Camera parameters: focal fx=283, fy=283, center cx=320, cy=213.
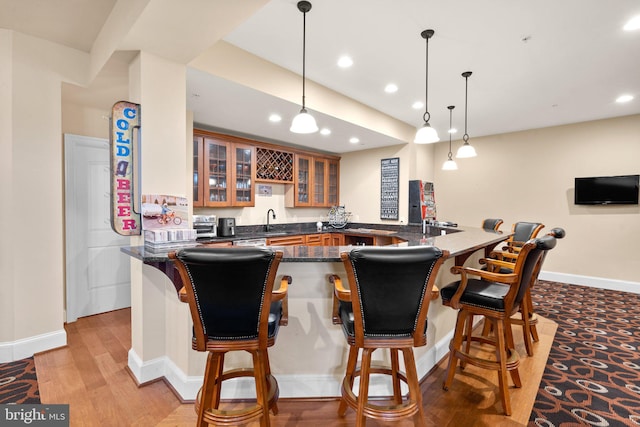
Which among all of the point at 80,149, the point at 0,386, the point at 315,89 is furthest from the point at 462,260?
the point at 80,149

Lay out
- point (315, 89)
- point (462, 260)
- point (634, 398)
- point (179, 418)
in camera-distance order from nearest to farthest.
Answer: point (179, 418), point (634, 398), point (462, 260), point (315, 89)

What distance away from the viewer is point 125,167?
214 cm

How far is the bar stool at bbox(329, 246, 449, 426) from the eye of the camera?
125 cm

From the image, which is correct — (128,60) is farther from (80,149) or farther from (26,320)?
(26,320)

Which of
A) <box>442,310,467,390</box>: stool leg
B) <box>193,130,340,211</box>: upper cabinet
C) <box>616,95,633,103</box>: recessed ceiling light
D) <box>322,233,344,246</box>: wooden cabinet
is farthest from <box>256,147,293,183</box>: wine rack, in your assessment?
<box>616,95,633,103</box>: recessed ceiling light

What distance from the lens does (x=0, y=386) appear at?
2090 millimetres

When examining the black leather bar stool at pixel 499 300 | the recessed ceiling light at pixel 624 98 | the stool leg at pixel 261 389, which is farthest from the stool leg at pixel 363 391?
the recessed ceiling light at pixel 624 98

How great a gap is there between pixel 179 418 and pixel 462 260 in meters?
2.22

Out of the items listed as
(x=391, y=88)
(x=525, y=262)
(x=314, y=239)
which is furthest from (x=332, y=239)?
(x=525, y=262)

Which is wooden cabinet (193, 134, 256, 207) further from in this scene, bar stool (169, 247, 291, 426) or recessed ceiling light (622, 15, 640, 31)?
recessed ceiling light (622, 15, 640, 31)

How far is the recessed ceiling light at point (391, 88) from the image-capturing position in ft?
10.9

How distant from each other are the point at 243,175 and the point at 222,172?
1.19 ft

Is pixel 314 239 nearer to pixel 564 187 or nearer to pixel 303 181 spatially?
pixel 303 181

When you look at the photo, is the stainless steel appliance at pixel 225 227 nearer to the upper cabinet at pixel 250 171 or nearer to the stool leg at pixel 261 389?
the upper cabinet at pixel 250 171
